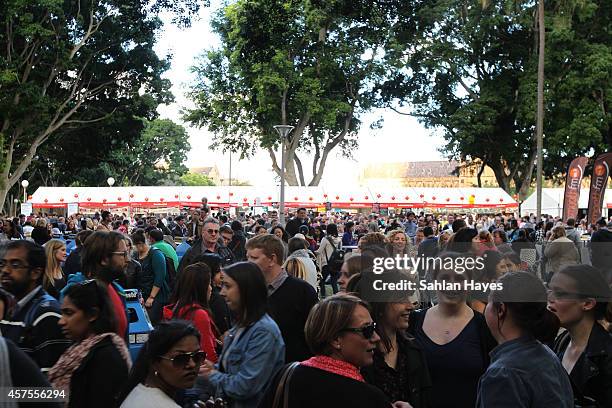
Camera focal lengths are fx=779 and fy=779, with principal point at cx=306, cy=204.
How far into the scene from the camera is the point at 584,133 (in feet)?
128

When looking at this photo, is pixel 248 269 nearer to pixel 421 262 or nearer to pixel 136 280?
pixel 421 262

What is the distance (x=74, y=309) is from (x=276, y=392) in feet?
3.94

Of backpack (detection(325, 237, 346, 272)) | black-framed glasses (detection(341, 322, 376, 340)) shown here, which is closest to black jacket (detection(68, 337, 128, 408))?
black-framed glasses (detection(341, 322, 376, 340))

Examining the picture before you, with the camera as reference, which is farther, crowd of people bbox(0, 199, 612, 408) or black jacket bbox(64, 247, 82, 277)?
black jacket bbox(64, 247, 82, 277)

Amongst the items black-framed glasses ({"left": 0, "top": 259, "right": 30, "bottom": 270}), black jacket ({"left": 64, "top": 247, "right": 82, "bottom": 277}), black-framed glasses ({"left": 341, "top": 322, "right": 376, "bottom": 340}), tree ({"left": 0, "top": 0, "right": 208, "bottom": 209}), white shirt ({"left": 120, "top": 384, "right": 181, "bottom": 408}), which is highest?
tree ({"left": 0, "top": 0, "right": 208, "bottom": 209})

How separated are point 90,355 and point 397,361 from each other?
1.50 metres

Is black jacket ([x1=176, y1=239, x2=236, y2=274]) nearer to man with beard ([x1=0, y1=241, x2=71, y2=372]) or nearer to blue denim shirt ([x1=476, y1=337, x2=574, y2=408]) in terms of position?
man with beard ([x1=0, y1=241, x2=71, y2=372])

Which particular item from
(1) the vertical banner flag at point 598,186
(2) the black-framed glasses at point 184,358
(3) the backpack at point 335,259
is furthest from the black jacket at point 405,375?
(1) the vertical banner flag at point 598,186

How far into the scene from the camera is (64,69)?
3147 cm

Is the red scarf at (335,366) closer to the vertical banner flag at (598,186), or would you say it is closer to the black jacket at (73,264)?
the black jacket at (73,264)

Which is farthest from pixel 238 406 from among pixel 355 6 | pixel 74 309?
pixel 355 6

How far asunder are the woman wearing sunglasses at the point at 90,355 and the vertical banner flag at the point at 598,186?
22.9m

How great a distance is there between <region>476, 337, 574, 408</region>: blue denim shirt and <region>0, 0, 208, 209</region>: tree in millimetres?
26593

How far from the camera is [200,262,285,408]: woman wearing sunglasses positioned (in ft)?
13.6
